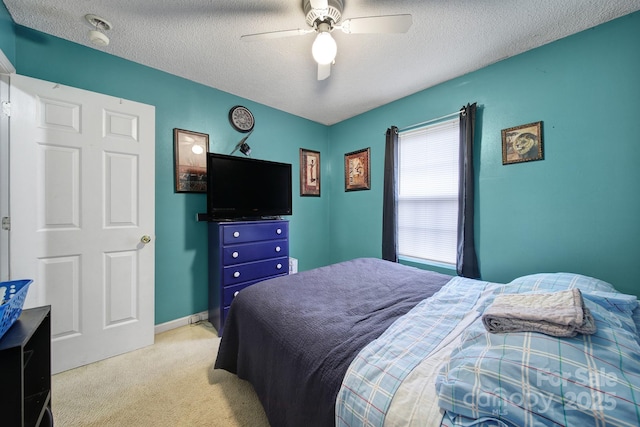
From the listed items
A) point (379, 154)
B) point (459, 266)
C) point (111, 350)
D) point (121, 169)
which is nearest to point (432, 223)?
point (459, 266)

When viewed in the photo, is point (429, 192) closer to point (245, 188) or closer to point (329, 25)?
point (329, 25)

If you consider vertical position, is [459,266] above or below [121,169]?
below

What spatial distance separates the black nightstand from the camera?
32.6 inches

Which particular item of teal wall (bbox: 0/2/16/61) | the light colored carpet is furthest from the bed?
teal wall (bbox: 0/2/16/61)

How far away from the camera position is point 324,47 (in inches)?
58.8

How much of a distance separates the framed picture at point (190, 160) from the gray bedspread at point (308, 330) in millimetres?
1528

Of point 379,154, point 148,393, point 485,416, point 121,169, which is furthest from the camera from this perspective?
point 379,154

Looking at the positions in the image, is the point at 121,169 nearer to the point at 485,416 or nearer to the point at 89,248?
the point at 89,248

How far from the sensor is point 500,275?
218 cm

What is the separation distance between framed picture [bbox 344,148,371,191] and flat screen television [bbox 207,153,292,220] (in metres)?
1.00

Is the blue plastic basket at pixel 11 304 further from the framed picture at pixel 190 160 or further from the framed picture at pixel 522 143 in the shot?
the framed picture at pixel 522 143

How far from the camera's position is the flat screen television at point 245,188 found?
2361 mm

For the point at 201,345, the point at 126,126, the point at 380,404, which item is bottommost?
the point at 201,345

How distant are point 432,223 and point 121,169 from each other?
3.12 metres
